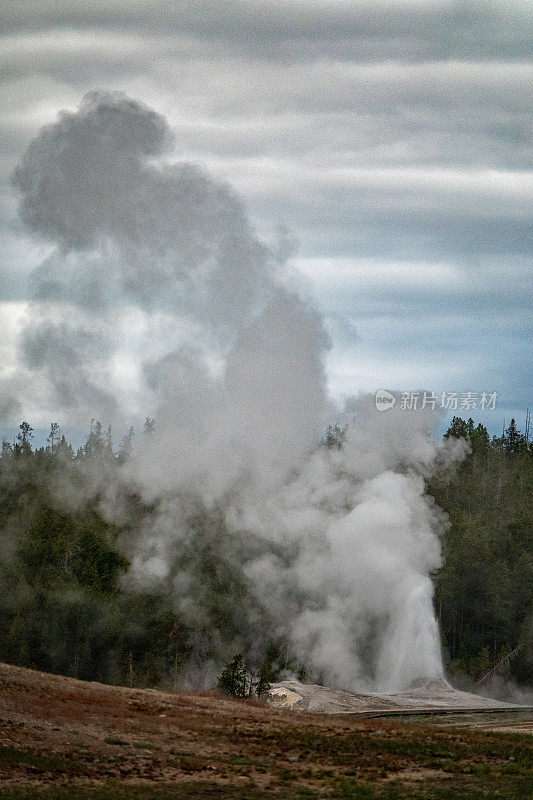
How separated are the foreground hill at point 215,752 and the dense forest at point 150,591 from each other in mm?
23769

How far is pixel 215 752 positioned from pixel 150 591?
48194 millimetres

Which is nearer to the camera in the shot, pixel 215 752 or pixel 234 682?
pixel 215 752

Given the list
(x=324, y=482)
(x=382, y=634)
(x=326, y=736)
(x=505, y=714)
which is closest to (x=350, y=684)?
(x=382, y=634)

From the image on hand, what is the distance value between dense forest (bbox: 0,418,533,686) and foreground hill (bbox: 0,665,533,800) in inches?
936

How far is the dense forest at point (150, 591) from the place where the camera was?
252 feet

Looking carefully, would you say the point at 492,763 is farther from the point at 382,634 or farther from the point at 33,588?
the point at 33,588

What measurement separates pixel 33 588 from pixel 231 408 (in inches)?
791

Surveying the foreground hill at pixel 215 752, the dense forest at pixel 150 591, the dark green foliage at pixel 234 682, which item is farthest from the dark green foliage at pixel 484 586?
the foreground hill at pixel 215 752

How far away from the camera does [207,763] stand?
3194 cm

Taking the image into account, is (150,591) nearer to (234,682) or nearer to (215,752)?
Answer: (234,682)

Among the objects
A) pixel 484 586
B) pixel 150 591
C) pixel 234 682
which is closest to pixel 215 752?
pixel 234 682

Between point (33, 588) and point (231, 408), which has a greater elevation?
point (231, 408)

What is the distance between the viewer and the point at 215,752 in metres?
33.4

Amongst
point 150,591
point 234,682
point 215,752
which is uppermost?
point 150,591
